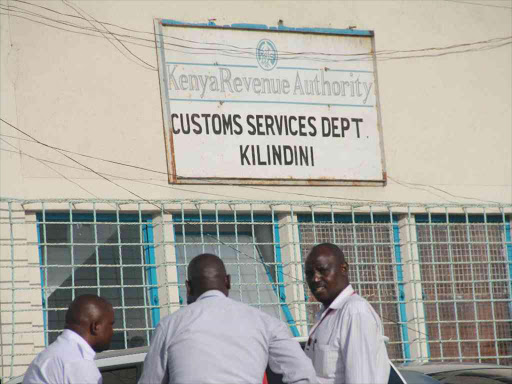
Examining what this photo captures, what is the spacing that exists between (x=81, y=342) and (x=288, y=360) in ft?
3.54

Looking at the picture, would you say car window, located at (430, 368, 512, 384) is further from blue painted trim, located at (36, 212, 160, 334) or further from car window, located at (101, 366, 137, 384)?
blue painted trim, located at (36, 212, 160, 334)

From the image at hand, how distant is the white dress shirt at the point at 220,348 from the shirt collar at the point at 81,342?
0.64 metres

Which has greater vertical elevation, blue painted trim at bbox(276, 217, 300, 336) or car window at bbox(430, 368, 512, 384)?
blue painted trim at bbox(276, 217, 300, 336)

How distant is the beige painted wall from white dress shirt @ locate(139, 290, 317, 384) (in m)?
5.02

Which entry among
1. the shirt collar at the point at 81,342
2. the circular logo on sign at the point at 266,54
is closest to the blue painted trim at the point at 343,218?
the circular logo on sign at the point at 266,54

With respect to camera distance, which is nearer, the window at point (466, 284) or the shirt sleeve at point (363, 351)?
the shirt sleeve at point (363, 351)

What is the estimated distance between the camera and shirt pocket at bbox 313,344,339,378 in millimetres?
4465

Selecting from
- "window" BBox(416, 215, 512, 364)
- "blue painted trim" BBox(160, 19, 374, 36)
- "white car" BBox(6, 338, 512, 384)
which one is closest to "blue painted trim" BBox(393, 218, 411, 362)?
"window" BBox(416, 215, 512, 364)

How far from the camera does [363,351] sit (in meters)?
4.40

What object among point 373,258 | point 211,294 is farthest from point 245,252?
point 211,294

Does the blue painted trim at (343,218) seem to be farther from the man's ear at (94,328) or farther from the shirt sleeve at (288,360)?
the shirt sleeve at (288,360)

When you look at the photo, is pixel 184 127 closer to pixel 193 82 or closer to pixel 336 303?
pixel 193 82

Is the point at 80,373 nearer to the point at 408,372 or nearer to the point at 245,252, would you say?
the point at 408,372

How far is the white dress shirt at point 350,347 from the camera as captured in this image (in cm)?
438
